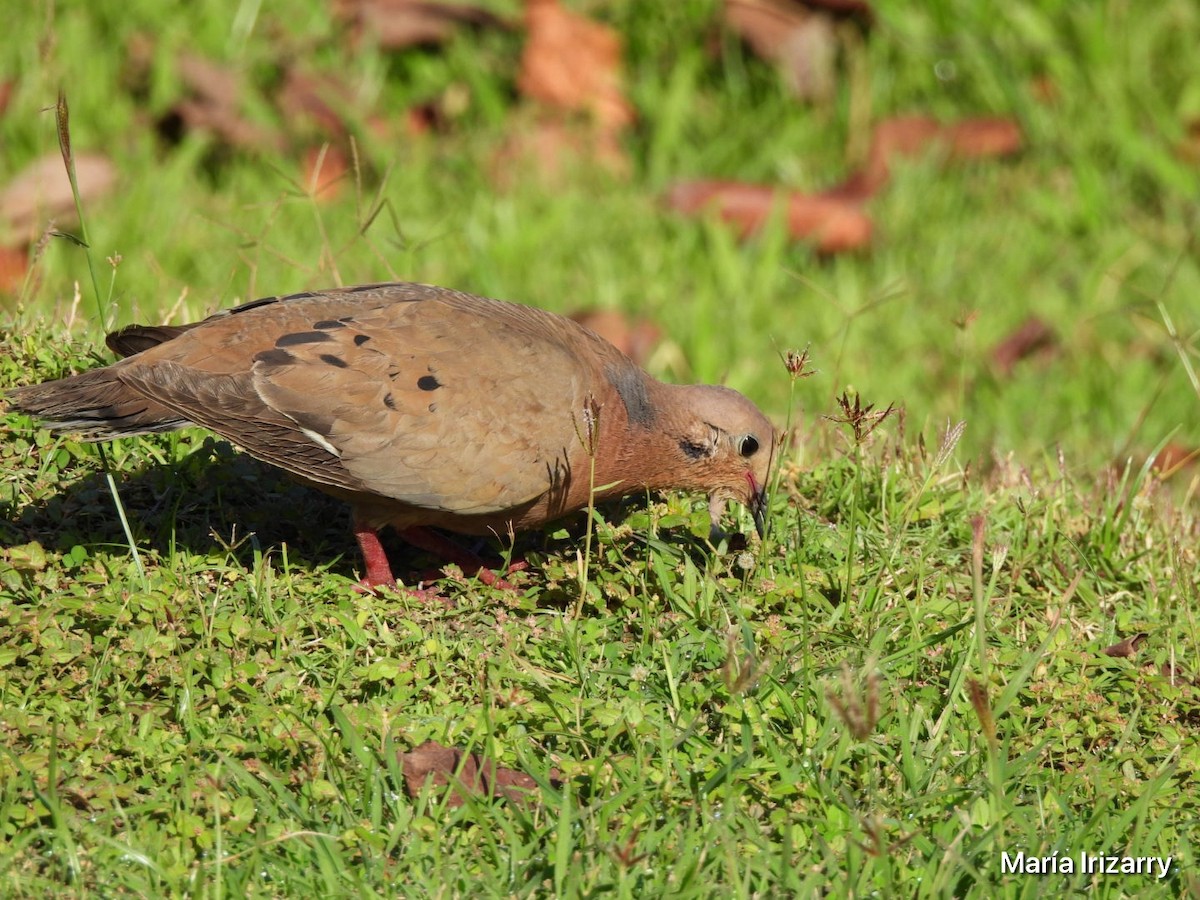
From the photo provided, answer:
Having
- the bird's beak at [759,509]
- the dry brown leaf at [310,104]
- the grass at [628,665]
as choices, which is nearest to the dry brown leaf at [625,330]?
the grass at [628,665]

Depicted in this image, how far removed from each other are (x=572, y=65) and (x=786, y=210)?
1.58 metres

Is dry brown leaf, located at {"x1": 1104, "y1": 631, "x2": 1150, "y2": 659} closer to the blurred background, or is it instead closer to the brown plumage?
the brown plumage

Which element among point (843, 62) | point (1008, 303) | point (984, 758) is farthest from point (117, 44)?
point (984, 758)

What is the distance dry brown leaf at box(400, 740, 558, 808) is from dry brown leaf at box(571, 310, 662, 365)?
3.41 meters

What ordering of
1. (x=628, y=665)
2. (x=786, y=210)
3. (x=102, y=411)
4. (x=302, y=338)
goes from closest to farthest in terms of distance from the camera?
(x=628, y=665) < (x=102, y=411) < (x=302, y=338) < (x=786, y=210)

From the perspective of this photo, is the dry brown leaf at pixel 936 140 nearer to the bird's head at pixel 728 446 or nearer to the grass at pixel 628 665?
the grass at pixel 628 665

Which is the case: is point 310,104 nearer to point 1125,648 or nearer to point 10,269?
point 10,269

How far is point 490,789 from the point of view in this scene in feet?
11.5

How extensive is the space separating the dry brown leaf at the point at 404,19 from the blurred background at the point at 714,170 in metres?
0.02

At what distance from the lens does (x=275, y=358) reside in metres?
4.25

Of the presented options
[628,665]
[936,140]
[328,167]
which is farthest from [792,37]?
[628,665]

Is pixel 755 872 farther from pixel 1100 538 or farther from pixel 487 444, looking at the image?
pixel 1100 538

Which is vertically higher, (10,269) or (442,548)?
(10,269)

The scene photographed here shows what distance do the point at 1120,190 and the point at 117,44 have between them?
5629mm
